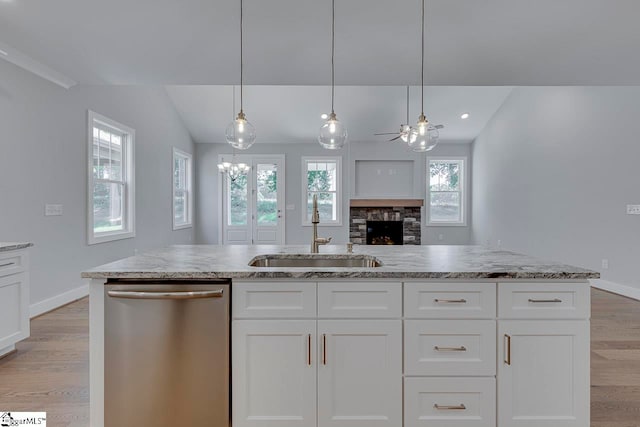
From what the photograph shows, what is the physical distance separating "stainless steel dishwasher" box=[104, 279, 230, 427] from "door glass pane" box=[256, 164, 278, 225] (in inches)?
248

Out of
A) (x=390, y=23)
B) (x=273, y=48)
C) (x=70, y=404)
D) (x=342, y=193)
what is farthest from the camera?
(x=342, y=193)

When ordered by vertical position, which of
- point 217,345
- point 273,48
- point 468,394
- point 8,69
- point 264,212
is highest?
→ point 273,48

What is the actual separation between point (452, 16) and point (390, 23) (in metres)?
0.49

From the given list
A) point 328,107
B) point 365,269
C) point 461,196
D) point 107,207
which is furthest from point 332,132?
point 461,196

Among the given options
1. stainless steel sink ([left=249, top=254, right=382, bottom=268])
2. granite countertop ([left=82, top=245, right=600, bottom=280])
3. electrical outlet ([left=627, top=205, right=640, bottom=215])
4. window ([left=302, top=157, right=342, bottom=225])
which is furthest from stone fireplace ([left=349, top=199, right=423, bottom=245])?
granite countertop ([left=82, top=245, right=600, bottom=280])

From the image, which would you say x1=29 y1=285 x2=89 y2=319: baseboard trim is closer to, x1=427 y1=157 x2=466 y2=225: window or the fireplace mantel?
the fireplace mantel

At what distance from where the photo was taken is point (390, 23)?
2.87m

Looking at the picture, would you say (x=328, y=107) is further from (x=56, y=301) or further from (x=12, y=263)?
(x=12, y=263)

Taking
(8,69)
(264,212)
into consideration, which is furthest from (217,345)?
(264,212)

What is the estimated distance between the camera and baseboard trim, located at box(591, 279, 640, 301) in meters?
4.19

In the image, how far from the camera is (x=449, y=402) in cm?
164

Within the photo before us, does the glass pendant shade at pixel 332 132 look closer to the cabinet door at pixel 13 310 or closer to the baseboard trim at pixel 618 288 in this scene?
the cabinet door at pixel 13 310

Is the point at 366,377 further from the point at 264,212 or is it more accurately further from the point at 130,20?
the point at 264,212

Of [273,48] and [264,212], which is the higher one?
[273,48]
